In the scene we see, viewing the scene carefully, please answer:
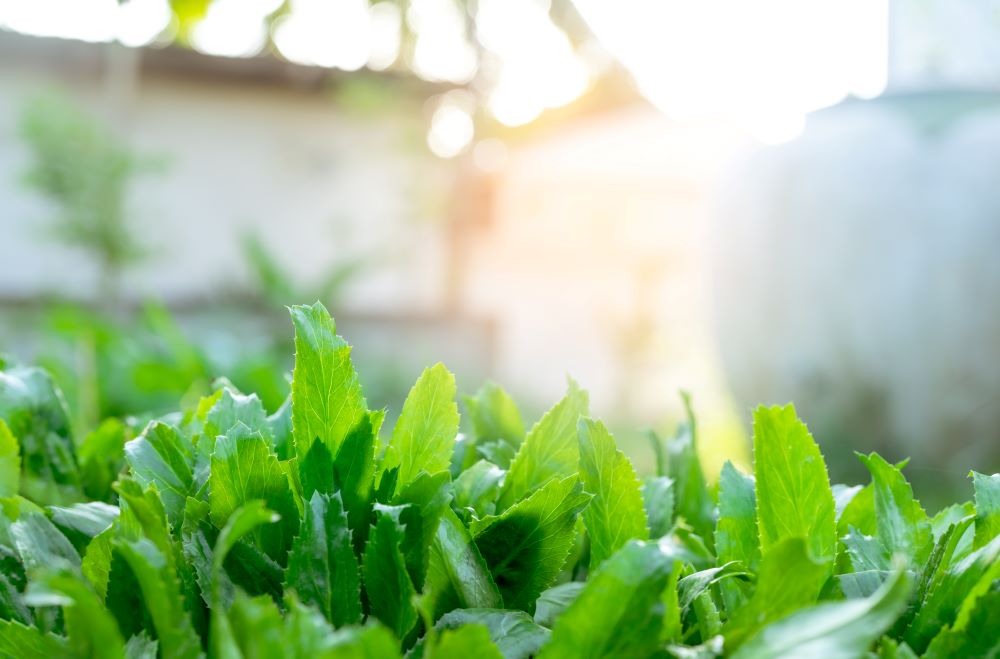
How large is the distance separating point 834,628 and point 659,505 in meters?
0.42

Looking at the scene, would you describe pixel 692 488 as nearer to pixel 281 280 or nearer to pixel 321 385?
pixel 321 385

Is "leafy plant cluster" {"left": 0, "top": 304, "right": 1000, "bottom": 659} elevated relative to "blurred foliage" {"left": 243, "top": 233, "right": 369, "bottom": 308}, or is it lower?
elevated

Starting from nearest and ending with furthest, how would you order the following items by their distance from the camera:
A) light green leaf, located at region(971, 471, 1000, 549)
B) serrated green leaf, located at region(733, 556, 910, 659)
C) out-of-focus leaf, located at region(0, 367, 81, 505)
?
1. serrated green leaf, located at region(733, 556, 910, 659)
2. light green leaf, located at region(971, 471, 1000, 549)
3. out-of-focus leaf, located at region(0, 367, 81, 505)

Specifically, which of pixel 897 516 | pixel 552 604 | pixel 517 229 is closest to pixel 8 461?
pixel 552 604

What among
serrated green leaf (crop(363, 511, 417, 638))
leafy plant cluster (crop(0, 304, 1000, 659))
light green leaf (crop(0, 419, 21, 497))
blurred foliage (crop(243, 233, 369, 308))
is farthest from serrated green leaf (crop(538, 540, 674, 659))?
blurred foliage (crop(243, 233, 369, 308))

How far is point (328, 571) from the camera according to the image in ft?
2.09

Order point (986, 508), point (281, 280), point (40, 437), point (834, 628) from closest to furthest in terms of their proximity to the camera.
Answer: point (834, 628) < point (986, 508) < point (40, 437) < point (281, 280)

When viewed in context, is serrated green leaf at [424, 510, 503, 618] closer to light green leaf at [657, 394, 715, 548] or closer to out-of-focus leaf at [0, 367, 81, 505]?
light green leaf at [657, 394, 715, 548]

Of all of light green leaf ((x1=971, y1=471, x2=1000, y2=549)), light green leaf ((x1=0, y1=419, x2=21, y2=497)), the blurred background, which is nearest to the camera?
light green leaf ((x1=971, y1=471, x2=1000, y2=549))

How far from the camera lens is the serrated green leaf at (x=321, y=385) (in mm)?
709

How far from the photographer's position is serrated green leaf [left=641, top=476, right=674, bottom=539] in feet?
2.97

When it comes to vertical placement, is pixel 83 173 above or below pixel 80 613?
above

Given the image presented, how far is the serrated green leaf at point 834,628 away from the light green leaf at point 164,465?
0.43 m

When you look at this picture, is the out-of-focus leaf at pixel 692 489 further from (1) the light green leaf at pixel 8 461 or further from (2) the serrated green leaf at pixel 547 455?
(1) the light green leaf at pixel 8 461
